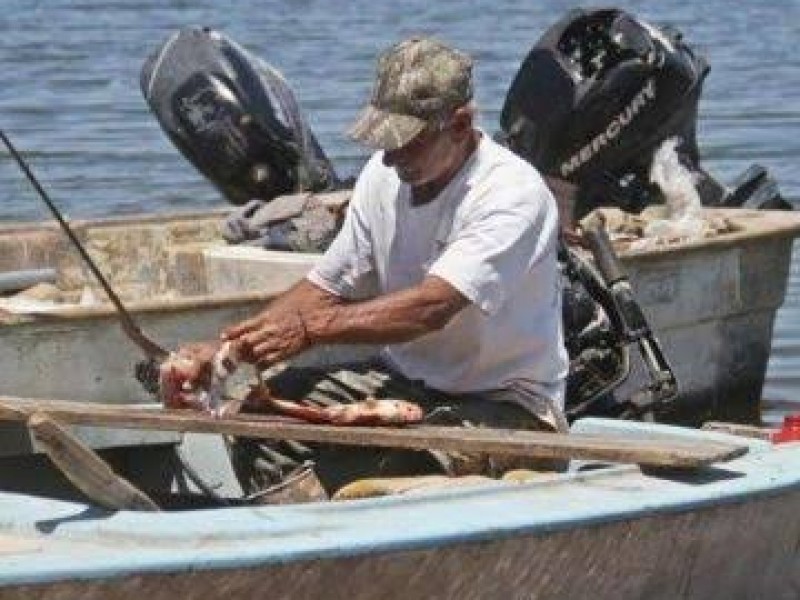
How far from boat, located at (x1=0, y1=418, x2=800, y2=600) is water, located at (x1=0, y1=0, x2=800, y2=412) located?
489 cm

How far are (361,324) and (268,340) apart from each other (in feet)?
0.65

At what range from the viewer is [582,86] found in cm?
1040

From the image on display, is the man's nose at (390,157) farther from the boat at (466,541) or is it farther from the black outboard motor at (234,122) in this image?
the black outboard motor at (234,122)

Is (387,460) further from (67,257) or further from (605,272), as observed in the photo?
(67,257)

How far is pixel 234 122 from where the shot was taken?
10766mm

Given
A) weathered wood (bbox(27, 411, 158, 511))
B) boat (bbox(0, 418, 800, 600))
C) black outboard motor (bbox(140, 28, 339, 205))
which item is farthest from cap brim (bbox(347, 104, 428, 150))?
black outboard motor (bbox(140, 28, 339, 205))

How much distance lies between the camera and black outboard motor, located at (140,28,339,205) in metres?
10.7

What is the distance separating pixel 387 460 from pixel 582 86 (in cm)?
391

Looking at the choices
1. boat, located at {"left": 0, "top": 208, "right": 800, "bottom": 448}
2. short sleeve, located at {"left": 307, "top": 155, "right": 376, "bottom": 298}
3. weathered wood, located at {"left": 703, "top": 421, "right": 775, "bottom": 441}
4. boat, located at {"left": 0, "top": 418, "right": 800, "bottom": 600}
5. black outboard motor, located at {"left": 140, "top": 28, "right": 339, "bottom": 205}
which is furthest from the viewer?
black outboard motor, located at {"left": 140, "top": 28, "right": 339, "bottom": 205}

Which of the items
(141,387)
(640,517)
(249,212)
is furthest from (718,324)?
(640,517)

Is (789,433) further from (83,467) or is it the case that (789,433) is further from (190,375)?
(83,467)

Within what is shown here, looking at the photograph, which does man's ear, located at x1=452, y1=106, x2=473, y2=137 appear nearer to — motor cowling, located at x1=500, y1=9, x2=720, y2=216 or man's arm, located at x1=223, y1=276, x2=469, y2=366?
man's arm, located at x1=223, y1=276, x2=469, y2=366

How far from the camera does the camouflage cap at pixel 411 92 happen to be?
6.48m

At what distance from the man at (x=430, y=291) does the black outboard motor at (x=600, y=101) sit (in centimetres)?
361
